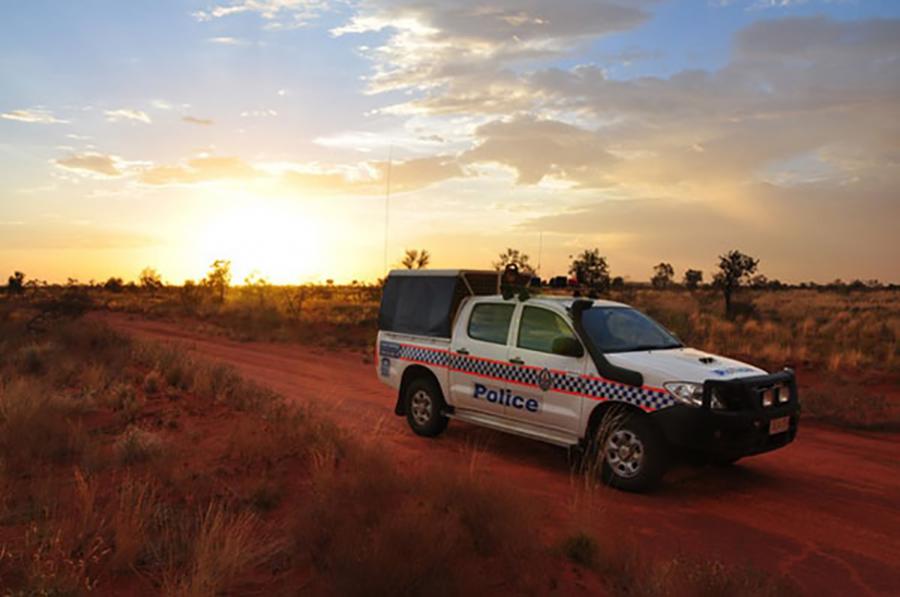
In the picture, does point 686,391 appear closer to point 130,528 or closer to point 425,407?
point 425,407

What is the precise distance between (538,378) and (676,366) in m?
1.63

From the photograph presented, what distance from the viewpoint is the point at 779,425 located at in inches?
304

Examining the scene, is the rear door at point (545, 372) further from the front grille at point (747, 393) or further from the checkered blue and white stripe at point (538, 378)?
the front grille at point (747, 393)

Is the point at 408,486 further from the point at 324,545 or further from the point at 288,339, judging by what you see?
the point at 288,339

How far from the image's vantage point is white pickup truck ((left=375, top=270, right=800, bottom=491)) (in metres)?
7.35

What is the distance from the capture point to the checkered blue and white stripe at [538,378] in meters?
7.49

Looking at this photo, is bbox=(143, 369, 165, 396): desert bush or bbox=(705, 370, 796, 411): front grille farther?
bbox=(143, 369, 165, 396): desert bush

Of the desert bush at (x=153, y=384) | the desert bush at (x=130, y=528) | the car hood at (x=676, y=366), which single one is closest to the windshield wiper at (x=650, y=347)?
the car hood at (x=676, y=366)

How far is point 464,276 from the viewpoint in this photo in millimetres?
9938

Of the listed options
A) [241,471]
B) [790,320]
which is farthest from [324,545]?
[790,320]

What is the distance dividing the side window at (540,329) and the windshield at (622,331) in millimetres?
294

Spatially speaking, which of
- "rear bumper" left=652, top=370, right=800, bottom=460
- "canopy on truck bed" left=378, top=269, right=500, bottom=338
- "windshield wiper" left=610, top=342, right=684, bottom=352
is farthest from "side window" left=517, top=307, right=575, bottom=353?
"rear bumper" left=652, top=370, right=800, bottom=460

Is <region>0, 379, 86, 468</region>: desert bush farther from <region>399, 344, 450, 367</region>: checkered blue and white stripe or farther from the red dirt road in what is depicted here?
<region>399, 344, 450, 367</region>: checkered blue and white stripe

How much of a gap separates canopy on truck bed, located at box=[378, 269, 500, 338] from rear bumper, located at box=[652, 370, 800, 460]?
11.3ft
